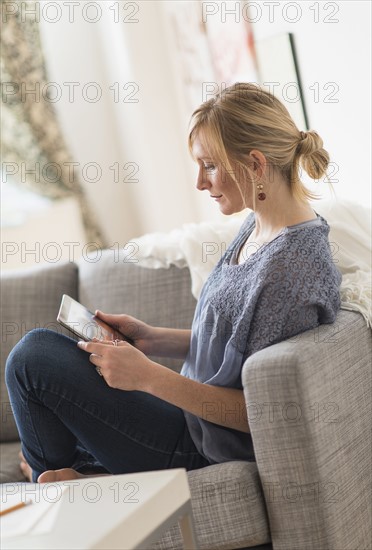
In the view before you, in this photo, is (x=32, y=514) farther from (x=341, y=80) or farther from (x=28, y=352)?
(x=341, y=80)

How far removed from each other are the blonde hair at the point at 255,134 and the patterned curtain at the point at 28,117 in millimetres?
3054

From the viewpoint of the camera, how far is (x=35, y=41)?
186 inches

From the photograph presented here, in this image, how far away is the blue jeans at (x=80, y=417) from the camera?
1706 mm

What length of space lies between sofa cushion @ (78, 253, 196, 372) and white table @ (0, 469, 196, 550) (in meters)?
0.82

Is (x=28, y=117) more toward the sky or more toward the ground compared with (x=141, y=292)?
more toward the sky

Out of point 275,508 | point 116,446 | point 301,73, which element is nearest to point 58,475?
point 116,446

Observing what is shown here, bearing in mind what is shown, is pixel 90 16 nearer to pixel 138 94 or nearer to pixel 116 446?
pixel 138 94

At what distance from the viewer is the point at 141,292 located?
2.28 metres

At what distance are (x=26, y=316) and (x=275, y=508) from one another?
108 cm

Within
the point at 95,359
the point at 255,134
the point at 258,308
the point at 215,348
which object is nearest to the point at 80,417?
the point at 95,359

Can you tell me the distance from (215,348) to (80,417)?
1.04ft

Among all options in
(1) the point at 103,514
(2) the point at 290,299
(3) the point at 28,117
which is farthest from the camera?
(3) the point at 28,117

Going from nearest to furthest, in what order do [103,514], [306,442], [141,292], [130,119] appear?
[103,514]
[306,442]
[141,292]
[130,119]

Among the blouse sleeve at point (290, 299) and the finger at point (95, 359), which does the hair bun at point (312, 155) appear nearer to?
the blouse sleeve at point (290, 299)
